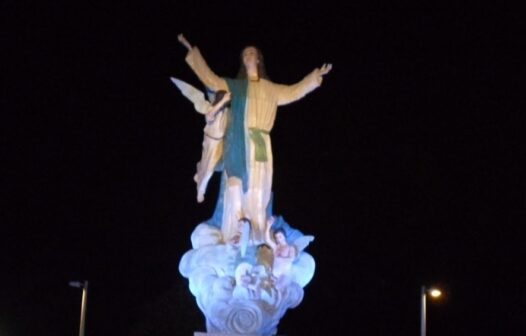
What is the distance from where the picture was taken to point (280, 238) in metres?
19.5

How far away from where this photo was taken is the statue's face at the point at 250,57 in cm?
2047

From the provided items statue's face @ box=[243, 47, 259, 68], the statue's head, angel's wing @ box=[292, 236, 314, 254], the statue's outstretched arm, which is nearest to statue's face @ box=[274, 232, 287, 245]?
the statue's head

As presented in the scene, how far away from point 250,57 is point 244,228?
3.05 meters

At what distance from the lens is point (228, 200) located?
19859 mm

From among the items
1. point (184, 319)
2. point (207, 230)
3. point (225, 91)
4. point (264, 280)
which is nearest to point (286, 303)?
point (264, 280)

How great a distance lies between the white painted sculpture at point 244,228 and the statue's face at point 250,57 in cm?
2

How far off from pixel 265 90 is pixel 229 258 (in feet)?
9.74

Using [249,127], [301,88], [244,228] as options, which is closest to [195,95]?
[249,127]

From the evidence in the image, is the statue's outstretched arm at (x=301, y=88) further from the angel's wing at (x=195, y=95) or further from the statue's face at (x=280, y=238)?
the statue's face at (x=280, y=238)

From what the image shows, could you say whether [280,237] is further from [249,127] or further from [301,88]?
[301,88]

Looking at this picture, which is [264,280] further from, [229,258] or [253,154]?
[253,154]

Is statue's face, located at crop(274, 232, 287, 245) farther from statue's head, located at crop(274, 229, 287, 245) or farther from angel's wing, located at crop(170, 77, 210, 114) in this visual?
angel's wing, located at crop(170, 77, 210, 114)

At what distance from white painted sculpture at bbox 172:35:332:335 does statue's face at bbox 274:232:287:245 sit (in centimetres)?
2

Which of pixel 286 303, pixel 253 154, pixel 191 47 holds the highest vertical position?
pixel 191 47
